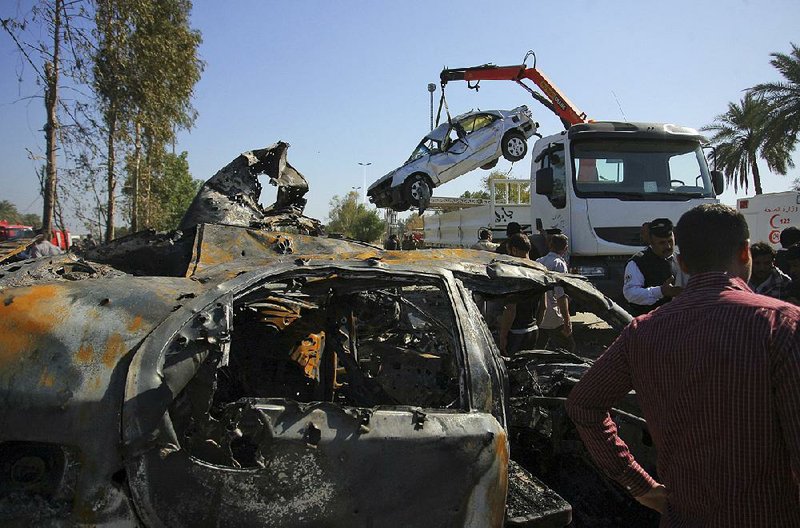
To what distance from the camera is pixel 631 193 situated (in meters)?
7.92

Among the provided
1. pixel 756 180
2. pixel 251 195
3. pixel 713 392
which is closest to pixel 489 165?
pixel 251 195

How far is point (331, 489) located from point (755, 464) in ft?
4.12

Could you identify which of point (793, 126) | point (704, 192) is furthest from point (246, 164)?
point (793, 126)

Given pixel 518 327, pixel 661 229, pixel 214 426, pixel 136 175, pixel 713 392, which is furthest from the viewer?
pixel 136 175

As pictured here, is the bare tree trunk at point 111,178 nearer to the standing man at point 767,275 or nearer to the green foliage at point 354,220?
the standing man at point 767,275

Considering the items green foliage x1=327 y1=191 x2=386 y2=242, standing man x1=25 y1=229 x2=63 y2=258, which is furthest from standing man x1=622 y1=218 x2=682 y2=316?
green foliage x1=327 y1=191 x2=386 y2=242

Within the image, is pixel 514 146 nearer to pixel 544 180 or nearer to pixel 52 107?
pixel 544 180

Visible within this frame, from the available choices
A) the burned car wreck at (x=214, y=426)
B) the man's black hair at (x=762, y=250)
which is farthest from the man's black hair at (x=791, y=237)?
the burned car wreck at (x=214, y=426)

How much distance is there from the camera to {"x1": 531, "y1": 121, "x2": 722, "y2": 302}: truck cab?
778 cm

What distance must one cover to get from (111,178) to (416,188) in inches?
293

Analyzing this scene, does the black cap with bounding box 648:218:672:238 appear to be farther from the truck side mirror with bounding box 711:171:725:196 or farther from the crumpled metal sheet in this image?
the truck side mirror with bounding box 711:171:725:196

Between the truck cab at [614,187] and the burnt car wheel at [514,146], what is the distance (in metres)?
2.70

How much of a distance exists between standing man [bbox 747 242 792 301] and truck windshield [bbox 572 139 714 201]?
3064 millimetres

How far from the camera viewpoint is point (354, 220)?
2050 inches
